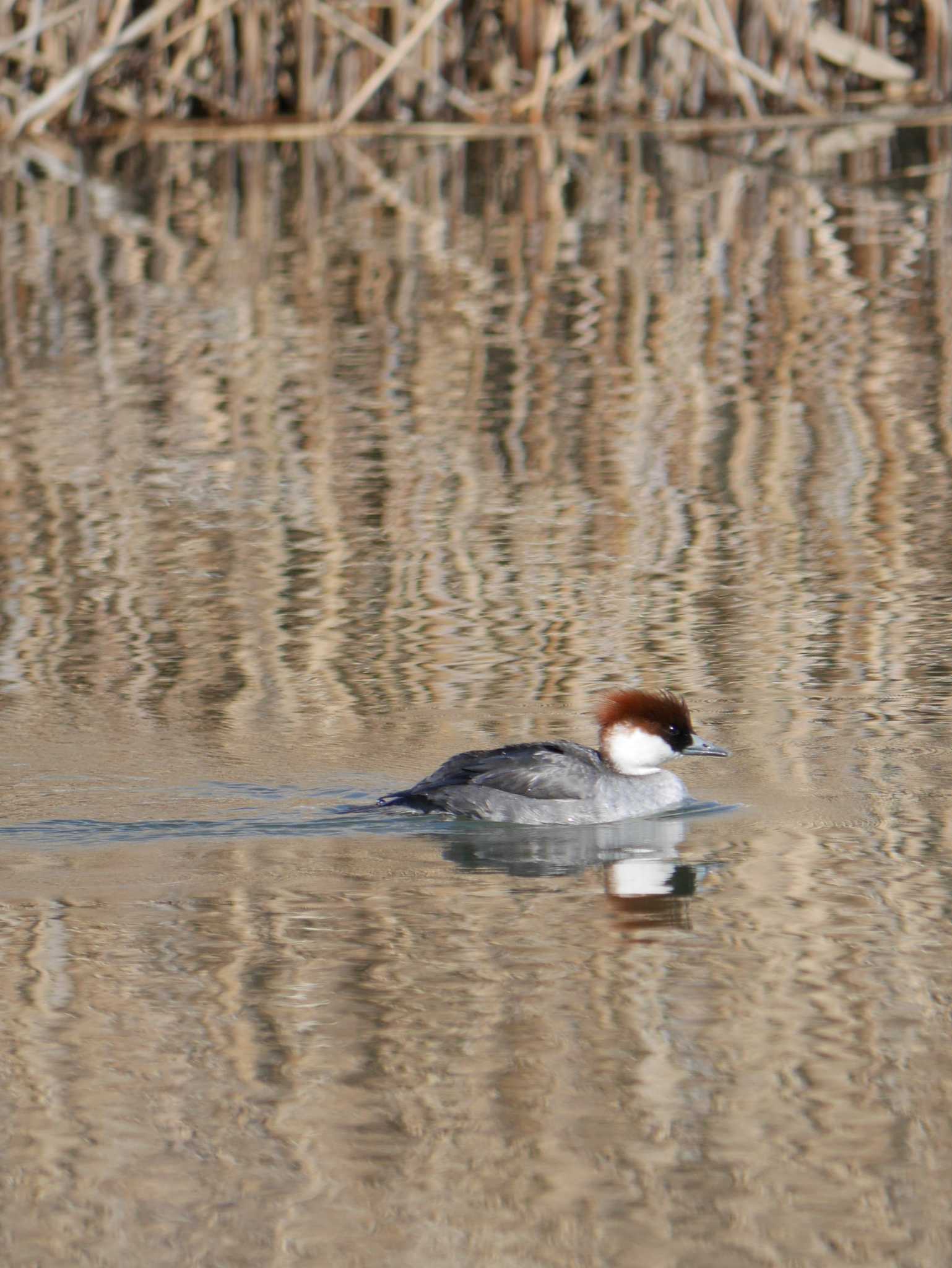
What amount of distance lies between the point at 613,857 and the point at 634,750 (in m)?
0.34

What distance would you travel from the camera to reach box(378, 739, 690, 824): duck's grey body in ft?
18.9

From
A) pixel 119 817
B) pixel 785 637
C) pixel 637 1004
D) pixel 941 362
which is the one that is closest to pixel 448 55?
pixel 941 362

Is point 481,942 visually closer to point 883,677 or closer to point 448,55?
point 883,677

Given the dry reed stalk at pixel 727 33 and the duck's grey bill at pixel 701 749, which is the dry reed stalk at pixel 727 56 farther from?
the duck's grey bill at pixel 701 749

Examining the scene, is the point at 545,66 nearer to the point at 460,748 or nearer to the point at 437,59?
the point at 437,59

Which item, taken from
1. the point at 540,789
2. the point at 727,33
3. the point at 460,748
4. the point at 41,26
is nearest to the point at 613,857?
the point at 540,789

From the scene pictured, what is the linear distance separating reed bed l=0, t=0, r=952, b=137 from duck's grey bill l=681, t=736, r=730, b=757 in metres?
13.0

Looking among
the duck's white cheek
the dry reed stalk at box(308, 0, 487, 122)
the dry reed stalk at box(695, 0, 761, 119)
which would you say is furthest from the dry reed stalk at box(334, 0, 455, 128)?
the duck's white cheek

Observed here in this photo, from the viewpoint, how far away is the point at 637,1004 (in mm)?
4660

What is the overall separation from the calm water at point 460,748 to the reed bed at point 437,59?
5.58m

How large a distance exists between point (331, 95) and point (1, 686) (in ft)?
46.2

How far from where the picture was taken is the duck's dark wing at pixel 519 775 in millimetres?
5766

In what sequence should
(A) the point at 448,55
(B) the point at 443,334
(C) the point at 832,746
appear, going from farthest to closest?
(A) the point at 448,55 < (B) the point at 443,334 < (C) the point at 832,746

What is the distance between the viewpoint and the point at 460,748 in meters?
6.32
